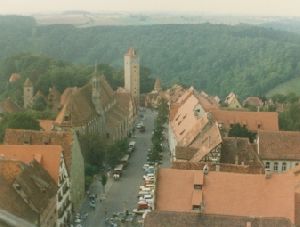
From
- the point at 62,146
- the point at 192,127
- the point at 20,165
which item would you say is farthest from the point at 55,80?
the point at 20,165

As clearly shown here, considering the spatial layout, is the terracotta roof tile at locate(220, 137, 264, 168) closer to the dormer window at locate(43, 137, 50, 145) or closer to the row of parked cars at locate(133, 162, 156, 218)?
the row of parked cars at locate(133, 162, 156, 218)

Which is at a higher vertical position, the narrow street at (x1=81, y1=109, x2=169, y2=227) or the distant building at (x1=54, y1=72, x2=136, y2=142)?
the distant building at (x1=54, y1=72, x2=136, y2=142)

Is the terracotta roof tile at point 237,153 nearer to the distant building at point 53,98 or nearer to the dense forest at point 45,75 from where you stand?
the distant building at point 53,98

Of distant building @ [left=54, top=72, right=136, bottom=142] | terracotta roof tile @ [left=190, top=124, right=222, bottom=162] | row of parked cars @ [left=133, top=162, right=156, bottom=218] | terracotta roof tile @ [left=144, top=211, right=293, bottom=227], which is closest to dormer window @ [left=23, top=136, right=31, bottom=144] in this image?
row of parked cars @ [left=133, top=162, right=156, bottom=218]

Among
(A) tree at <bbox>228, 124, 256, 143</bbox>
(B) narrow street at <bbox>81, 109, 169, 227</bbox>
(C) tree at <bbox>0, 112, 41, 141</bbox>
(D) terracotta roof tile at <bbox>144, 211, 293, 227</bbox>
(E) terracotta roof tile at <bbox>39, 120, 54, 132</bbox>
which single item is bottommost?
(B) narrow street at <bbox>81, 109, 169, 227</bbox>

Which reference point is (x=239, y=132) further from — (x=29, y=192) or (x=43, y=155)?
(x=29, y=192)

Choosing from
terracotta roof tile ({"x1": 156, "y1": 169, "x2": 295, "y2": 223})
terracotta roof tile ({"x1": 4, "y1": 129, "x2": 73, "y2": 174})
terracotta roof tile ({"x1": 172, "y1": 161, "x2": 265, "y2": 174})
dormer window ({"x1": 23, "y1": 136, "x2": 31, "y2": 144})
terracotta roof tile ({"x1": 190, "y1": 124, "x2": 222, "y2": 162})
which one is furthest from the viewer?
dormer window ({"x1": 23, "y1": 136, "x2": 31, "y2": 144})

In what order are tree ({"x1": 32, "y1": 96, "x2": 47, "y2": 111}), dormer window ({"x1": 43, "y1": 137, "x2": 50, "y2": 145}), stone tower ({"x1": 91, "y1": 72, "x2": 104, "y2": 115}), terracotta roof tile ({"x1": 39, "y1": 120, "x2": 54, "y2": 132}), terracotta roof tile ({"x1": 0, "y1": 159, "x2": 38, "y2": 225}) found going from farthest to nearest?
1. tree ({"x1": 32, "y1": 96, "x2": 47, "y2": 111})
2. stone tower ({"x1": 91, "y1": 72, "x2": 104, "y2": 115})
3. terracotta roof tile ({"x1": 39, "y1": 120, "x2": 54, "y2": 132})
4. dormer window ({"x1": 43, "y1": 137, "x2": 50, "y2": 145})
5. terracotta roof tile ({"x1": 0, "y1": 159, "x2": 38, "y2": 225})
